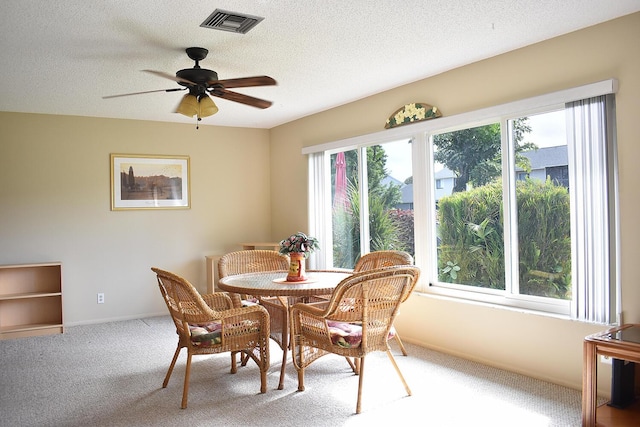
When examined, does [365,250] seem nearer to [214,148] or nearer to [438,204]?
[438,204]

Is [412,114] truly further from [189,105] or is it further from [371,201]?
[189,105]

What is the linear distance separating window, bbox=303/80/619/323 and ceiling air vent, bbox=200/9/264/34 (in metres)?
1.89

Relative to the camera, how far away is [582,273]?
3.13 m

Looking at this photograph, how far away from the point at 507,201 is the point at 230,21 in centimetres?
236

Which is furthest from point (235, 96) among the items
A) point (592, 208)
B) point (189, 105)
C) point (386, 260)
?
point (592, 208)

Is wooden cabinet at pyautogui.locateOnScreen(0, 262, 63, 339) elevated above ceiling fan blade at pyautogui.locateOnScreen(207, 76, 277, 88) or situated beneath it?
situated beneath

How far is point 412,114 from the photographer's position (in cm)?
440

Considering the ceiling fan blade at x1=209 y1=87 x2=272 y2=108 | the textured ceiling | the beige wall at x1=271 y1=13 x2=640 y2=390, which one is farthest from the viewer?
the ceiling fan blade at x1=209 y1=87 x2=272 y2=108

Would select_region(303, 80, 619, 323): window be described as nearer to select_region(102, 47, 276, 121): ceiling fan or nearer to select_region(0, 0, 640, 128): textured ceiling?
select_region(0, 0, 640, 128): textured ceiling

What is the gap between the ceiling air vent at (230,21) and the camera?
2.84m

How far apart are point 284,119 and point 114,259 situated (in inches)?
105

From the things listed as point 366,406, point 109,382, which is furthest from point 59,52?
point 366,406

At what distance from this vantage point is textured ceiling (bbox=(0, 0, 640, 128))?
9.05 ft

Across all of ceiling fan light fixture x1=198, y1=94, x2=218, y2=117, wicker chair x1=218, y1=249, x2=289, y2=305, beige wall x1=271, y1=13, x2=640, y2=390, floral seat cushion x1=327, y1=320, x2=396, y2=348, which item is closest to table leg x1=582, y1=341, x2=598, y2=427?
beige wall x1=271, y1=13, x2=640, y2=390
